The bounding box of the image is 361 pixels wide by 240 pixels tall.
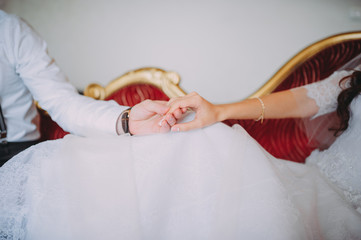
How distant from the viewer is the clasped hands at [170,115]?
610mm

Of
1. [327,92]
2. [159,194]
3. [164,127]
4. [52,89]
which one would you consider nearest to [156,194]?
[159,194]

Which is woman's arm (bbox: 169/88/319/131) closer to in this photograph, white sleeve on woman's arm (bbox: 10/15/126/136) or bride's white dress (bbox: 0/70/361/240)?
bride's white dress (bbox: 0/70/361/240)

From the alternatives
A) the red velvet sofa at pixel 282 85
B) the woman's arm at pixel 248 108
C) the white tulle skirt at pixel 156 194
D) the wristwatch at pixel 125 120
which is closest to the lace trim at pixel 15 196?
the white tulle skirt at pixel 156 194

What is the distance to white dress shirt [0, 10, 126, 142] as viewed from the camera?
30.8 inches

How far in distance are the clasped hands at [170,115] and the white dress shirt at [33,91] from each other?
0.40 ft

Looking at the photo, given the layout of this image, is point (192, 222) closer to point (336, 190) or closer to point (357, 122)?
point (336, 190)

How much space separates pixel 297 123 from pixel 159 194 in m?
0.97

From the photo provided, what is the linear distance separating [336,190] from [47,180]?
2.67 ft

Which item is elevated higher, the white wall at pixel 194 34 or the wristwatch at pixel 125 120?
the white wall at pixel 194 34

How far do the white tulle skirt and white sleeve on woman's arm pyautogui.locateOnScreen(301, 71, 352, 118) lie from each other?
0.40 m

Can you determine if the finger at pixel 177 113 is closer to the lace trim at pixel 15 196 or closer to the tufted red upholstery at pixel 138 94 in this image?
the lace trim at pixel 15 196

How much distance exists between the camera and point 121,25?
1.33m

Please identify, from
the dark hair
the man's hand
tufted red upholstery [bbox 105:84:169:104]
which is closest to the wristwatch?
the man's hand

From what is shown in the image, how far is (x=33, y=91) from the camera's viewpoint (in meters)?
0.85
